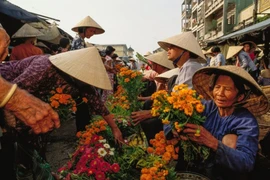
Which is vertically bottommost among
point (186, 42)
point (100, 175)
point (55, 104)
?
point (100, 175)

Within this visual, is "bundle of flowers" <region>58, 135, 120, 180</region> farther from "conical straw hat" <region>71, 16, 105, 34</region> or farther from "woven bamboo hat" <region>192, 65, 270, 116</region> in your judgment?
"conical straw hat" <region>71, 16, 105, 34</region>

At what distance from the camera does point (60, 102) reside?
6.89ft

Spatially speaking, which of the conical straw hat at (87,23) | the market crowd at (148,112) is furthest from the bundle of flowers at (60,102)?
the conical straw hat at (87,23)

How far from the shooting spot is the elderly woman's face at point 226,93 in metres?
1.82

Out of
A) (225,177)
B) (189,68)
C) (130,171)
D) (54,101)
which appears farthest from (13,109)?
(189,68)

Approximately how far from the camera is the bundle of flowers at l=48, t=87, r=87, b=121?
210 cm

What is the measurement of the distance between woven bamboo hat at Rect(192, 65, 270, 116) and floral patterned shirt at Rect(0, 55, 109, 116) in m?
1.10

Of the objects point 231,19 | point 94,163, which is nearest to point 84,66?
point 94,163

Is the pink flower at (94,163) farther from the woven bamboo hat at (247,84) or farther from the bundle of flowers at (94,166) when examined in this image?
the woven bamboo hat at (247,84)

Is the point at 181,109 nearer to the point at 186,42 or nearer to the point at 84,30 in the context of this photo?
the point at 186,42

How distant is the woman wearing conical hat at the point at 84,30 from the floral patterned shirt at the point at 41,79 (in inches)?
74.2

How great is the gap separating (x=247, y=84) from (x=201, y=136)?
666 millimetres

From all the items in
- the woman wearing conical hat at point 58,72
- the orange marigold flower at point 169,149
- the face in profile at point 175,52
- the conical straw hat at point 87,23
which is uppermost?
the conical straw hat at point 87,23

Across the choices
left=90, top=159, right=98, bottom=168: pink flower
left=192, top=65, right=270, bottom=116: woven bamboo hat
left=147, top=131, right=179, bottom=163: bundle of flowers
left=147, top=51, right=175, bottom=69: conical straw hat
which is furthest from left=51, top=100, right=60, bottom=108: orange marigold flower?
left=147, top=51, right=175, bottom=69: conical straw hat
